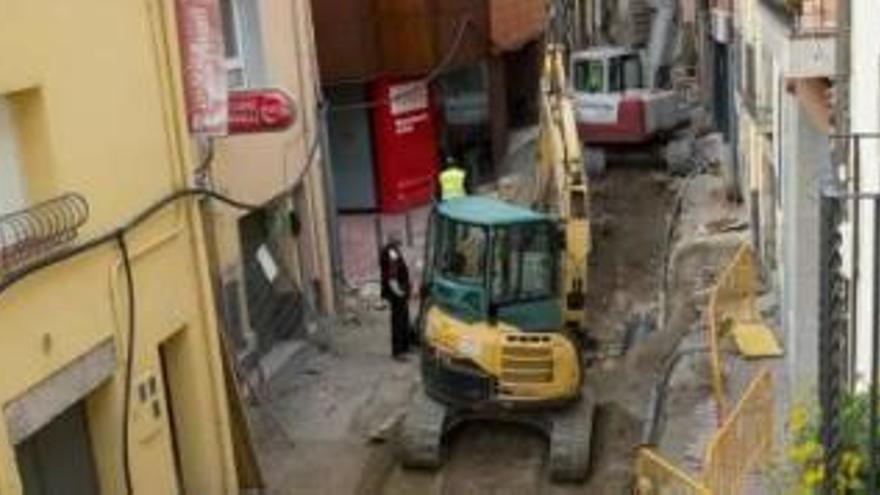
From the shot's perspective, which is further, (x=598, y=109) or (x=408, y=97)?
(x=598, y=109)

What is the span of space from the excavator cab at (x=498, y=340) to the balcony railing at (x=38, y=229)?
480 cm

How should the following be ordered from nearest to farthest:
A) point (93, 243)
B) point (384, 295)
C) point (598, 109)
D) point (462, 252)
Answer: point (93, 243) < point (462, 252) < point (384, 295) < point (598, 109)

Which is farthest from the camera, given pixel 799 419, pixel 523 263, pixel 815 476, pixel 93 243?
pixel 523 263

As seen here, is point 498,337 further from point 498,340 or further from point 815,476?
→ point 815,476

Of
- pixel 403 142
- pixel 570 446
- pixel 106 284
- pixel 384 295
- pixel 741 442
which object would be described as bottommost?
pixel 570 446

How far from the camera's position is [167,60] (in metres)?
13.7

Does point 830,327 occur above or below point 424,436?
above

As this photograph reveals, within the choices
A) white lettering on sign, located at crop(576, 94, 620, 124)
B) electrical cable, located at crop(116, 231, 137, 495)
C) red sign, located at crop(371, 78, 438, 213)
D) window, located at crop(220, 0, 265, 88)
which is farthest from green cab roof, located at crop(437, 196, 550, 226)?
white lettering on sign, located at crop(576, 94, 620, 124)

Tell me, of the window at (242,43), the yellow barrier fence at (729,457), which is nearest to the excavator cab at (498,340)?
the yellow barrier fence at (729,457)

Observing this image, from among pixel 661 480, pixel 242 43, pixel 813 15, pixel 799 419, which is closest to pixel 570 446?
pixel 661 480

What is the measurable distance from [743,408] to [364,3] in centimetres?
1619

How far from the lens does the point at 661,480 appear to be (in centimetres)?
1230

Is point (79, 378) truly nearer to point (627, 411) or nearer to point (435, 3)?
point (627, 411)

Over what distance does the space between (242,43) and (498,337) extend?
6553 mm
